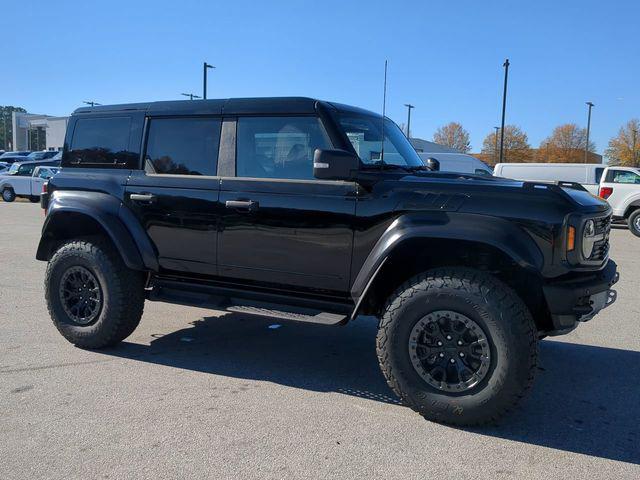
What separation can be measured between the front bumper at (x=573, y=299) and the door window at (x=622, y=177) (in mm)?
15121

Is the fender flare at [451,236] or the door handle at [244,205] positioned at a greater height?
the door handle at [244,205]

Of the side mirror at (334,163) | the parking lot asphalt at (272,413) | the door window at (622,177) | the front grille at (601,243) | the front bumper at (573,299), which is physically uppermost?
the door window at (622,177)

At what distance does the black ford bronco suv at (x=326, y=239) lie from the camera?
346 cm

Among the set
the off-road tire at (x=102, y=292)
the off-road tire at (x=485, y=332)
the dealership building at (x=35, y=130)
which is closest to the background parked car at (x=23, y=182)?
the off-road tire at (x=102, y=292)

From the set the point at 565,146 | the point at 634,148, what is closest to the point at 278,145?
the point at 634,148

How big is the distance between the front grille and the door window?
48.2 ft

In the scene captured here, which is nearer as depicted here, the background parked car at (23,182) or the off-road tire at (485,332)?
the off-road tire at (485,332)

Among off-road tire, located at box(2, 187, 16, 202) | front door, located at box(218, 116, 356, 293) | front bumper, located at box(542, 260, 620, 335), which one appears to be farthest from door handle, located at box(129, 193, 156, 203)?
off-road tire, located at box(2, 187, 16, 202)

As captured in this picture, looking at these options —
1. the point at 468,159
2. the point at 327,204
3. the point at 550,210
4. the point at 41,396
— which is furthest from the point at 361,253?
the point at 468,159

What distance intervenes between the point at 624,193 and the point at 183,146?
15421mm

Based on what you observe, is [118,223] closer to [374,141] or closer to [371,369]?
[374,141]

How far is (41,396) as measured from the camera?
393cm

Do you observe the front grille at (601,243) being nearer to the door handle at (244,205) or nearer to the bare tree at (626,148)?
the door handle at (244,205)

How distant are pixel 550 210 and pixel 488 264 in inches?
23.6
